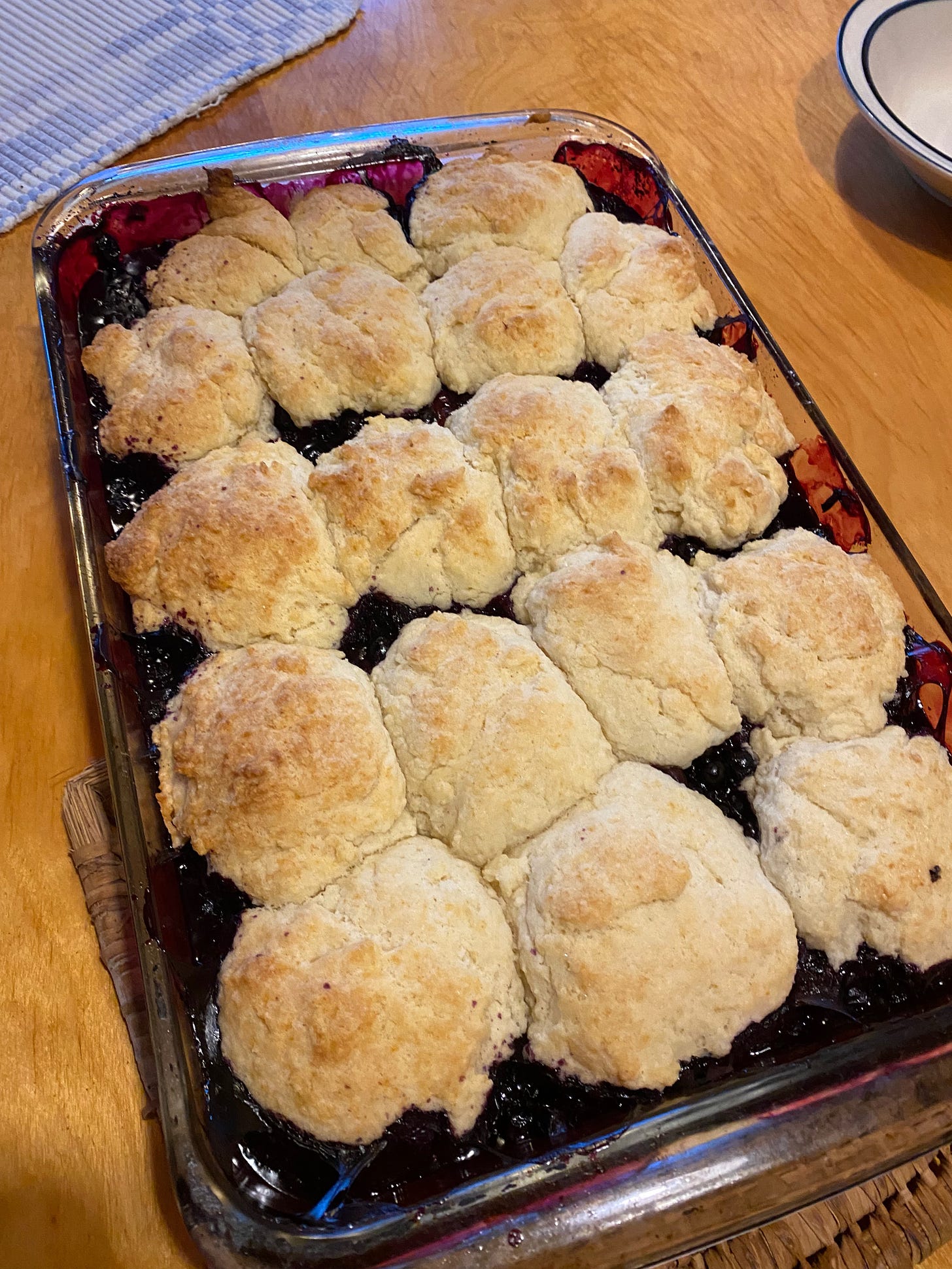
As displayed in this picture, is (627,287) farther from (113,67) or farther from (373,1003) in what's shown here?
(113,67)

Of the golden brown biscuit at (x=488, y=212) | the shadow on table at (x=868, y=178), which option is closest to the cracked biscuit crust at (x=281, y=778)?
the golden brown biscuit at (x=488, y=212)

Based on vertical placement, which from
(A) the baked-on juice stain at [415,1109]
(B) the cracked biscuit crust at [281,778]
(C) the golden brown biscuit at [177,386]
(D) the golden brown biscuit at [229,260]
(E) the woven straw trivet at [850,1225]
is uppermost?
(D) the golden brown biscuit at [229,260]

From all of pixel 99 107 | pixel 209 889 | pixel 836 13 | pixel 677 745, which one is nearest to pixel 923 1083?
pixel 677 745

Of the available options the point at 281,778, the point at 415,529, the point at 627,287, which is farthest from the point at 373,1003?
the point at 627,287

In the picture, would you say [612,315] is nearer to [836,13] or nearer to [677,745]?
[677,745]

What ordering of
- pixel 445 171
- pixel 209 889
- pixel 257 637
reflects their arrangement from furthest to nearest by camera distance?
pixel 445 171 → pixel 257 637 → pixel 209 889

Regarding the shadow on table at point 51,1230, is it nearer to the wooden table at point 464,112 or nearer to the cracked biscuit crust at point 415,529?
the wooden table at point 464,112
